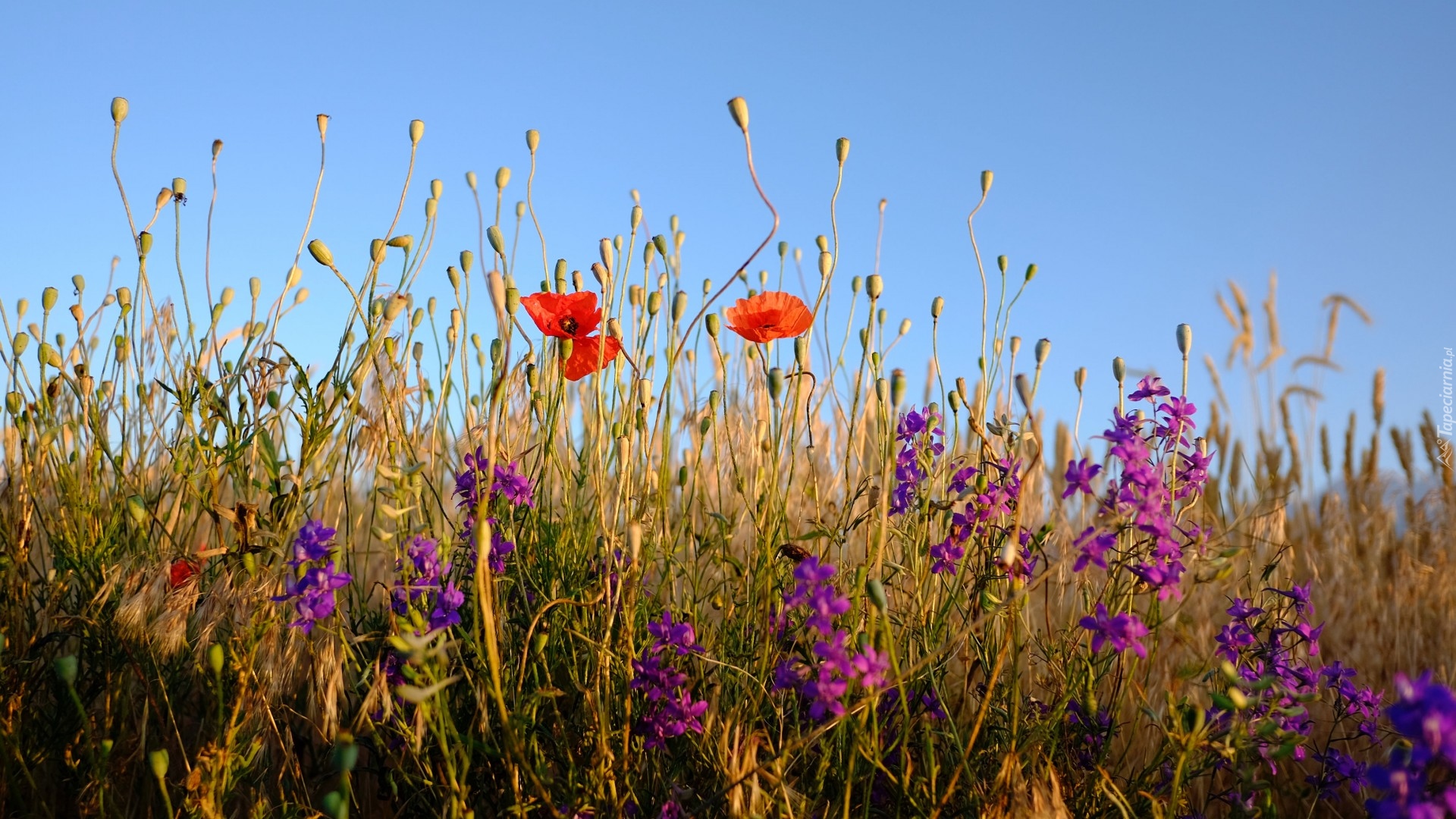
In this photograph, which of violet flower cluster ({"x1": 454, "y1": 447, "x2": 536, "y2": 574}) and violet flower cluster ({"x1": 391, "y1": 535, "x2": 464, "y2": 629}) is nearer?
violet flower cluster ({"x1": 391, "y1": 535, "x2": 464, "y2": 629})

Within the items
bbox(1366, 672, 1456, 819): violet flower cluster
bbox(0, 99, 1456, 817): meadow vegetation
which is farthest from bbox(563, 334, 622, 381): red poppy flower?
bbox(1366, 672, 1456, 819): violet flower cluster

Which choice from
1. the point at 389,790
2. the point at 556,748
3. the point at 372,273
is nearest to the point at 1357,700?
the point at 556,748

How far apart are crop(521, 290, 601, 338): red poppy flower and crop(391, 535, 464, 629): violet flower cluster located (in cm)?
39

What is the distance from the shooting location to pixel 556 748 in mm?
1367

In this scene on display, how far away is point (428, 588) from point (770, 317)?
2.54 ft

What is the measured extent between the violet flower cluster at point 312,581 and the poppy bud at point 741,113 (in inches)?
28.0

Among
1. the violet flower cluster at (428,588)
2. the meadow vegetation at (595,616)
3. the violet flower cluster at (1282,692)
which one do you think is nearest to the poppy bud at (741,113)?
the meadow vegetation at (595,616)

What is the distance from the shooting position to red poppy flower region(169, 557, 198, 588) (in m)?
1.45

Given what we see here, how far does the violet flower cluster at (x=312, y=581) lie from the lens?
3.77 ft

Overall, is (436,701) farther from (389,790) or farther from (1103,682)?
(1103,682)

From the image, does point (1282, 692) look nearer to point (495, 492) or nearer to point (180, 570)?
point (495, 492)

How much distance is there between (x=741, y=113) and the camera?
1.38m

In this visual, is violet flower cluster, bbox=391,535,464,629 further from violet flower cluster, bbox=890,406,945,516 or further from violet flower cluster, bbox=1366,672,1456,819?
violet flower cluster, bbox=1366,672,1456,819

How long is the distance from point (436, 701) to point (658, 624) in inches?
13.0
